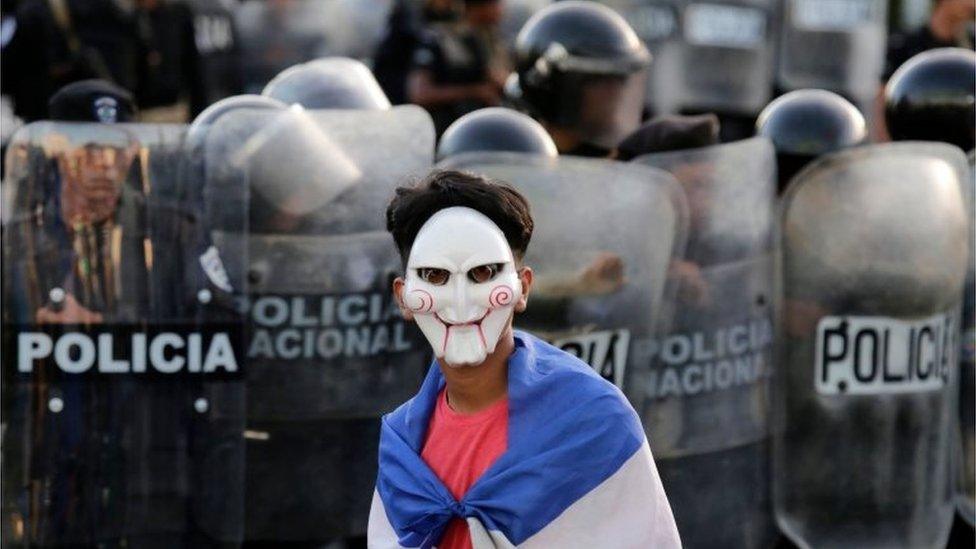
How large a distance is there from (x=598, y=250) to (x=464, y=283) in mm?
2099

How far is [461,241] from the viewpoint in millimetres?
4520

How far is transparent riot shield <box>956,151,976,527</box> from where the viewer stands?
7.29 m

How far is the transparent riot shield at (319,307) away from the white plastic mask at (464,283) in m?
2.04

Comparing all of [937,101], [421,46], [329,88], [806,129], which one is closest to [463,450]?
[329,88]

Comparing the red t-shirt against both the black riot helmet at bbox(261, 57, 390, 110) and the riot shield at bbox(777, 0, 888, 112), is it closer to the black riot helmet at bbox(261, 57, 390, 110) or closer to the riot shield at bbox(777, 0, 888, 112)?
the black riot helmet at bbox(261, 57, 390, 110)

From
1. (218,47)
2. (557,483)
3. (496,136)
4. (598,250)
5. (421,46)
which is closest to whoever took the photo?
(557,483)

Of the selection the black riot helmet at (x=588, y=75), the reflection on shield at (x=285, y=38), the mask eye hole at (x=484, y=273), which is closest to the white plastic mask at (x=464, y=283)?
the mask eye hole at (x=484, y=273)

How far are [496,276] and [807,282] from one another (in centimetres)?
263

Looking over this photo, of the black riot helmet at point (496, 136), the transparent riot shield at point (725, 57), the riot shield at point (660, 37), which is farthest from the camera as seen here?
the riot shield at point (660, 37)

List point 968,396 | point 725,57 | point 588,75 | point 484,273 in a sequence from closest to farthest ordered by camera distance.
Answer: point 484,273 → point 968,396 → point 588,75 → point 725,57

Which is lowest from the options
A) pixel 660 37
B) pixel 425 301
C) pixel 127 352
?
pixel 660 37

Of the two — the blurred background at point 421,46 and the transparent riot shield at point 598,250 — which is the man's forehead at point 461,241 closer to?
the transparent riot shield at point 598,250

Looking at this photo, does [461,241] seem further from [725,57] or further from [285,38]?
[725,57]

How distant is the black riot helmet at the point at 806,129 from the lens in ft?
23.7
